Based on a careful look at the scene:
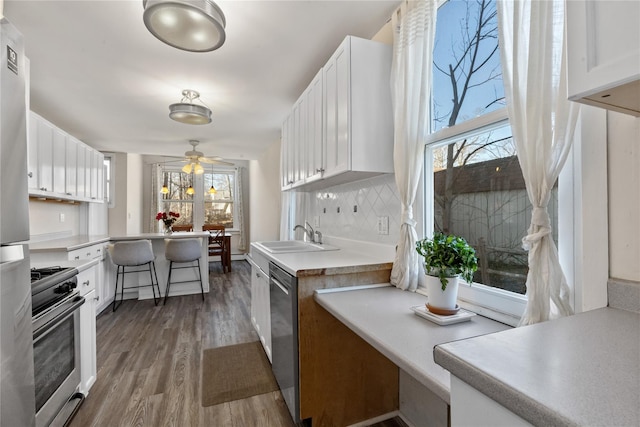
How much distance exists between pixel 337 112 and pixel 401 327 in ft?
4.61

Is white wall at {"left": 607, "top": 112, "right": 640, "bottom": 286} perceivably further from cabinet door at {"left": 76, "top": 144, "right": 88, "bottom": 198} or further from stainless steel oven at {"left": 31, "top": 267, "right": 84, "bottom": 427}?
cabinet door at {"left": 76, "top": 144, "right": 88, "bottom": 198}

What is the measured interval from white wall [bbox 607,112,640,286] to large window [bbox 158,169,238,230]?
273 inches

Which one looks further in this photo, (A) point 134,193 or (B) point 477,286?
(A) point 134,193

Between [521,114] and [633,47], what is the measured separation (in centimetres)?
48

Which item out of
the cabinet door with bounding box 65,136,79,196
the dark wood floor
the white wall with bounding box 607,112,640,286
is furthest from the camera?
the cabinet door with bounding box 65,136,79,196

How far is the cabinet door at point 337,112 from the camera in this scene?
1.81m

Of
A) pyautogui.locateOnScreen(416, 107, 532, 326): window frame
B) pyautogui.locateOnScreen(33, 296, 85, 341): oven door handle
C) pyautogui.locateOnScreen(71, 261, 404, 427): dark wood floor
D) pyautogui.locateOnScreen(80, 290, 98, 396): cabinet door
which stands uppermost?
pyautogui.locateOnScreen(416, 107, 532, 326): window frame

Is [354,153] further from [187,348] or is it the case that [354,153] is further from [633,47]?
[187,348]

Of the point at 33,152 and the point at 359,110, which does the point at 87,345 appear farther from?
the point at 359,110

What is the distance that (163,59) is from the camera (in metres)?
2.37

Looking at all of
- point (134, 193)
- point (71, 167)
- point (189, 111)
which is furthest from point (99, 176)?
point (189, 111)

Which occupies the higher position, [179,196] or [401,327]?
[179,196]

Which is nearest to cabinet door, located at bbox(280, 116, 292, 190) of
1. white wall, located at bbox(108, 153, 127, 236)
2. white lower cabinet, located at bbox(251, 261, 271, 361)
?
white lower cabinet, located at bbox(251, 261, 271, 361)

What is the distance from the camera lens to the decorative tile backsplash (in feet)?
6.26
